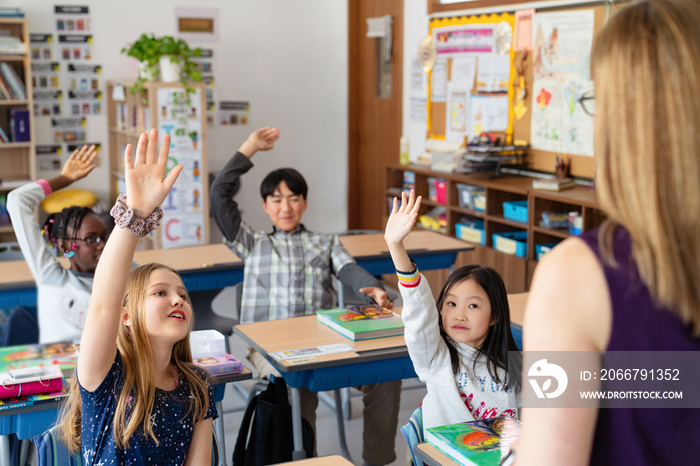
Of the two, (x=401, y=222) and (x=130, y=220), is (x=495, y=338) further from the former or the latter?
(x=130, y=220)

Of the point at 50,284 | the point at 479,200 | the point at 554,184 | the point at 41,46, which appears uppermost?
the point at 41,46

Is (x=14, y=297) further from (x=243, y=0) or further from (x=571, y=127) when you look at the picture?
(x=243, y=0)

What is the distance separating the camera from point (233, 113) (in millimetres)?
6098

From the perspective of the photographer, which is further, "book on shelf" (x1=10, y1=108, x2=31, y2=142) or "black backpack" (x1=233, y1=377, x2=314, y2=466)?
"book on shelf" (x1=10, y1=108, x2=31, y2=142)

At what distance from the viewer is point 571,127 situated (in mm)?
4203

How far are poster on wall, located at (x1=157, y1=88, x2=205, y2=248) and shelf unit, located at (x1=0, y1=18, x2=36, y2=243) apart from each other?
966 mm

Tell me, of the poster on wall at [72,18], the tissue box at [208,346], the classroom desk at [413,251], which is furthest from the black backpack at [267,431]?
the poster on wall at [72,18]

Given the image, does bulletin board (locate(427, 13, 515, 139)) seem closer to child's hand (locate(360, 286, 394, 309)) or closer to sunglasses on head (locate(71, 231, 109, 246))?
child's hand (locate(360, 286, 394, 309))

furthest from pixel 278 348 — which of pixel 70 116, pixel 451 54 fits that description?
pixel 70 116

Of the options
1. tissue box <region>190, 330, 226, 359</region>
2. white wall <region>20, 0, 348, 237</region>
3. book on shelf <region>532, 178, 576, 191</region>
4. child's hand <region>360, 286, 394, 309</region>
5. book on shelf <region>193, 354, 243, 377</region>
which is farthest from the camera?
white wall <region>20, 0, 348, 237</region>

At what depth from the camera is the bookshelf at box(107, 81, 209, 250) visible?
492cm

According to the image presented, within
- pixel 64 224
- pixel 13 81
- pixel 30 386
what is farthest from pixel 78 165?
pixel 13 81

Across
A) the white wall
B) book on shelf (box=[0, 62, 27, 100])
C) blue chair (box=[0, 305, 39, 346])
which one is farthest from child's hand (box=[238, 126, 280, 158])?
the white wall

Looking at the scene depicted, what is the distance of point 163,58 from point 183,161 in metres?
0.74
